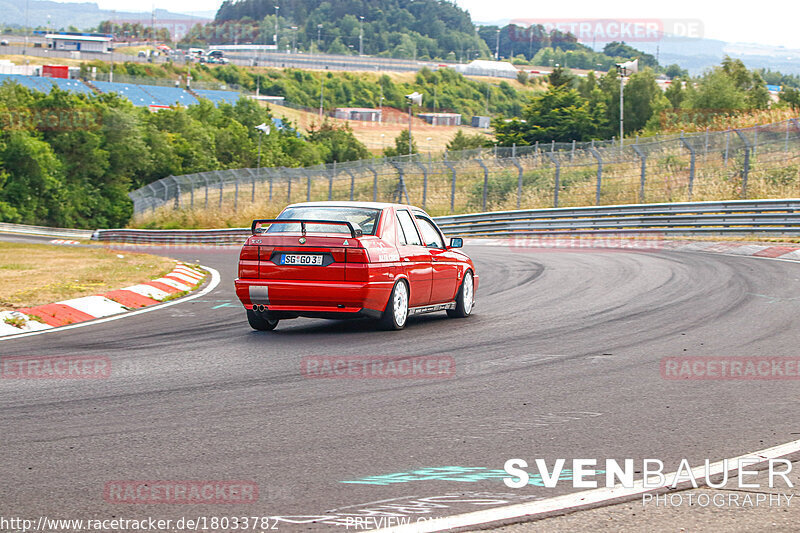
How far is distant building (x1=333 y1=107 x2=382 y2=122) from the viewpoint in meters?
154

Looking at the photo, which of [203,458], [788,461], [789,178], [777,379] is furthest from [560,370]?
[789,178]

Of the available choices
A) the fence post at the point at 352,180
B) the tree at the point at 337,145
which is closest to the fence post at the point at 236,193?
the fence post at the point at 352,180

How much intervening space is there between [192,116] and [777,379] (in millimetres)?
94082

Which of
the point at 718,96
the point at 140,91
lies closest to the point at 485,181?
the point at 718,96

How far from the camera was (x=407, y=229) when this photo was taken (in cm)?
1125

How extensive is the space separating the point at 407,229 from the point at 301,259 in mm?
1687

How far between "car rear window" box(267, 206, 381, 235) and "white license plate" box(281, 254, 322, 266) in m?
0.36

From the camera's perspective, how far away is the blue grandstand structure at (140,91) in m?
118

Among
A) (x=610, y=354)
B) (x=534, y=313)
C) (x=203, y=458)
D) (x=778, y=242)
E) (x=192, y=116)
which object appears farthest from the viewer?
(x=192, y=116)

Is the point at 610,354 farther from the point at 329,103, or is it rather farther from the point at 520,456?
the point at 329,103

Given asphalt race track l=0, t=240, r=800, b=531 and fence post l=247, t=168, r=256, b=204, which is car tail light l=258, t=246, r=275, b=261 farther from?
fence post l=247, t=168, r=256, b=204

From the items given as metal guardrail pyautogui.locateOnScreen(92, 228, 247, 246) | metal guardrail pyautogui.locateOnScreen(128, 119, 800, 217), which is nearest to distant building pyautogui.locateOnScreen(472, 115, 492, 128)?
metal guardrail pyautogui.locateOnScreen(92, 228, 247, 246)

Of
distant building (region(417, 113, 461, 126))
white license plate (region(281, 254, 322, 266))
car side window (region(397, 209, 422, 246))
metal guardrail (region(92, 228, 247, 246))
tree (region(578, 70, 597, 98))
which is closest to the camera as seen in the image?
white license plate (region(281, 254, 322, 266))

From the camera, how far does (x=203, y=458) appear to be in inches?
200
